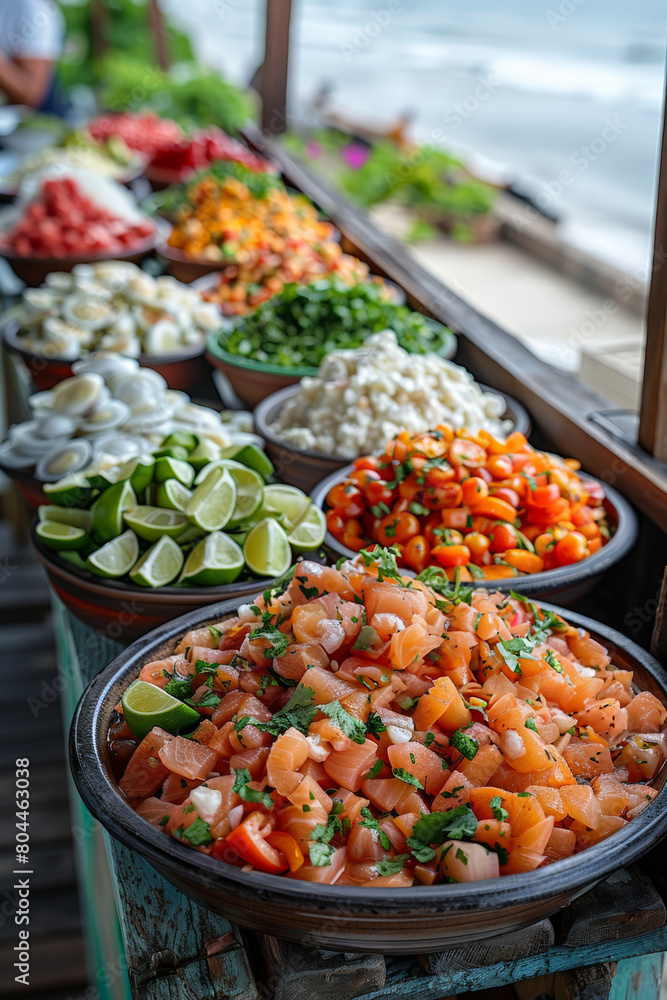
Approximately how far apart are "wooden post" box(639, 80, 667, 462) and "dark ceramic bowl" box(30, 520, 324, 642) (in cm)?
61

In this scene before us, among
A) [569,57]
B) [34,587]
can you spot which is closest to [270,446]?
[34,587]

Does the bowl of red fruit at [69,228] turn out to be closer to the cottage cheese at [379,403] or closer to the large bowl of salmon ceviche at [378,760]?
the cottage cheese at [379,403]

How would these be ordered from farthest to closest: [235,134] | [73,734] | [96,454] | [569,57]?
[235,134] → [569,57] → [96,454] → [73,734]

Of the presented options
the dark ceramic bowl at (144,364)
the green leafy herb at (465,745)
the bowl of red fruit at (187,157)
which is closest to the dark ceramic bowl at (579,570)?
the green leafy herb at (465,745)

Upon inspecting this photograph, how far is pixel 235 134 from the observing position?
5359mm

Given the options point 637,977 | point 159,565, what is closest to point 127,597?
point 159,565

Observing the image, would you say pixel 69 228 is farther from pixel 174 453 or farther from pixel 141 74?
pixel 141 74

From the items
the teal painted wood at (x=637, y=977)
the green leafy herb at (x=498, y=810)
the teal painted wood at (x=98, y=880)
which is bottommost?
the teal painted wood at (x=98, y=880)

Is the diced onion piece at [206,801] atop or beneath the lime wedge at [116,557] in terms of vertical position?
atop

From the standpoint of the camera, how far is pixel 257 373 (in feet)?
6.72

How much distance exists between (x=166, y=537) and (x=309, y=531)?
225 mm

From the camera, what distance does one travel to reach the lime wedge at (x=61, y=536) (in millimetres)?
1358

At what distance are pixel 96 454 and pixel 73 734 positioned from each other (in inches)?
31.4

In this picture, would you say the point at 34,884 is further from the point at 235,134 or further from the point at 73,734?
the point at 235,134
